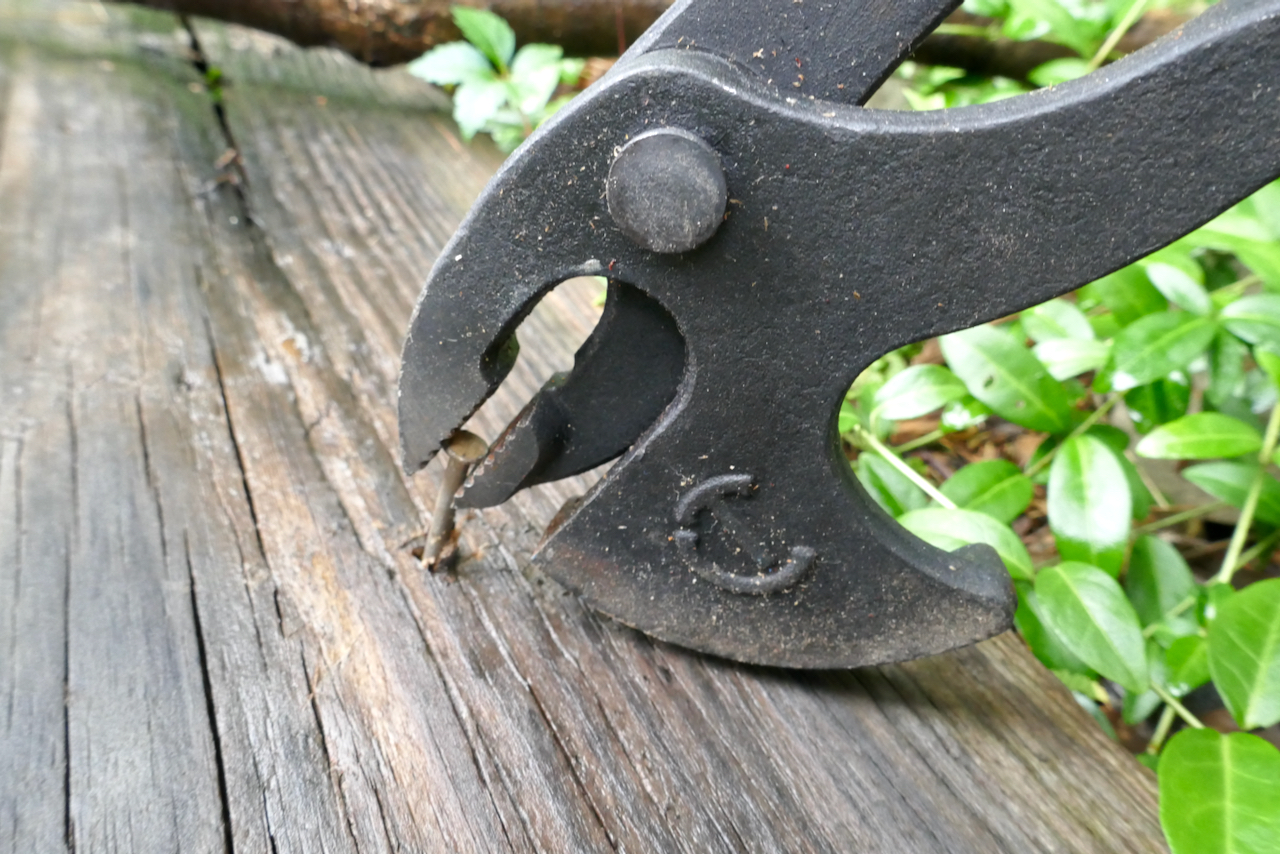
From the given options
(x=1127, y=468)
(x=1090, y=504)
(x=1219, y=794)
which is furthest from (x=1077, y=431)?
(x=1219, y=794)

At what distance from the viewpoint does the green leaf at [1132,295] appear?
4.02ft

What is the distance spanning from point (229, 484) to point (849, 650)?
744 mm

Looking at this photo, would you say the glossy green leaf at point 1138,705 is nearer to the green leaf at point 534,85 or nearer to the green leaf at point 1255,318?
the green leaf at point 1255,318

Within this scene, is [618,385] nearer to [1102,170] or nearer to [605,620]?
[605,620]

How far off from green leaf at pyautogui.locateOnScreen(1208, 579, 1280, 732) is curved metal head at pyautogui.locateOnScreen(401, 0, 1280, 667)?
0.23 meters

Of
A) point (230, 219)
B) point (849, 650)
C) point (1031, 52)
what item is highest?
point (1031, 52)

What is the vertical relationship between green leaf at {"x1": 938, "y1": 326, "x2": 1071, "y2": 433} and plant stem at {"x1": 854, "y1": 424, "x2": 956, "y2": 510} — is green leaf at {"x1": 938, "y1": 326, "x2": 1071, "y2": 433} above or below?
above

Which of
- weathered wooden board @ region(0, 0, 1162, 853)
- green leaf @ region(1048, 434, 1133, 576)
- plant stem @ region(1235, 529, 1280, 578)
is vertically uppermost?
green leaf @ region(1048, 434, 1133, 576)

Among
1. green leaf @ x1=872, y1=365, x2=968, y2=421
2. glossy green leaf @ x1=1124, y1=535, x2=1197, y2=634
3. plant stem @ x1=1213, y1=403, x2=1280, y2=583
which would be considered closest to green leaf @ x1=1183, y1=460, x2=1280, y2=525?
plant stem @ x1=1213, y1=403, x2=1280, y2=583

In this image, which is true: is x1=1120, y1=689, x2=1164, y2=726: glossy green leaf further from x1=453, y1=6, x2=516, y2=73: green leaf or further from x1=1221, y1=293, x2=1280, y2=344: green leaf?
x1=453, y1=6, x2=516, y2=73: green leaf

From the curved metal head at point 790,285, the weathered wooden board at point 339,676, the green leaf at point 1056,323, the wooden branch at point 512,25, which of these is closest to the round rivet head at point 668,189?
the curved metal head at point 790,285

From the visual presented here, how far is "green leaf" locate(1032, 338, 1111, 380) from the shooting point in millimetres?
1167

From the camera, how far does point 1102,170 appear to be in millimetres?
632

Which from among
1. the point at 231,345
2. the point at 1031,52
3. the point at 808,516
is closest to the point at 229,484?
the point at 231,345
